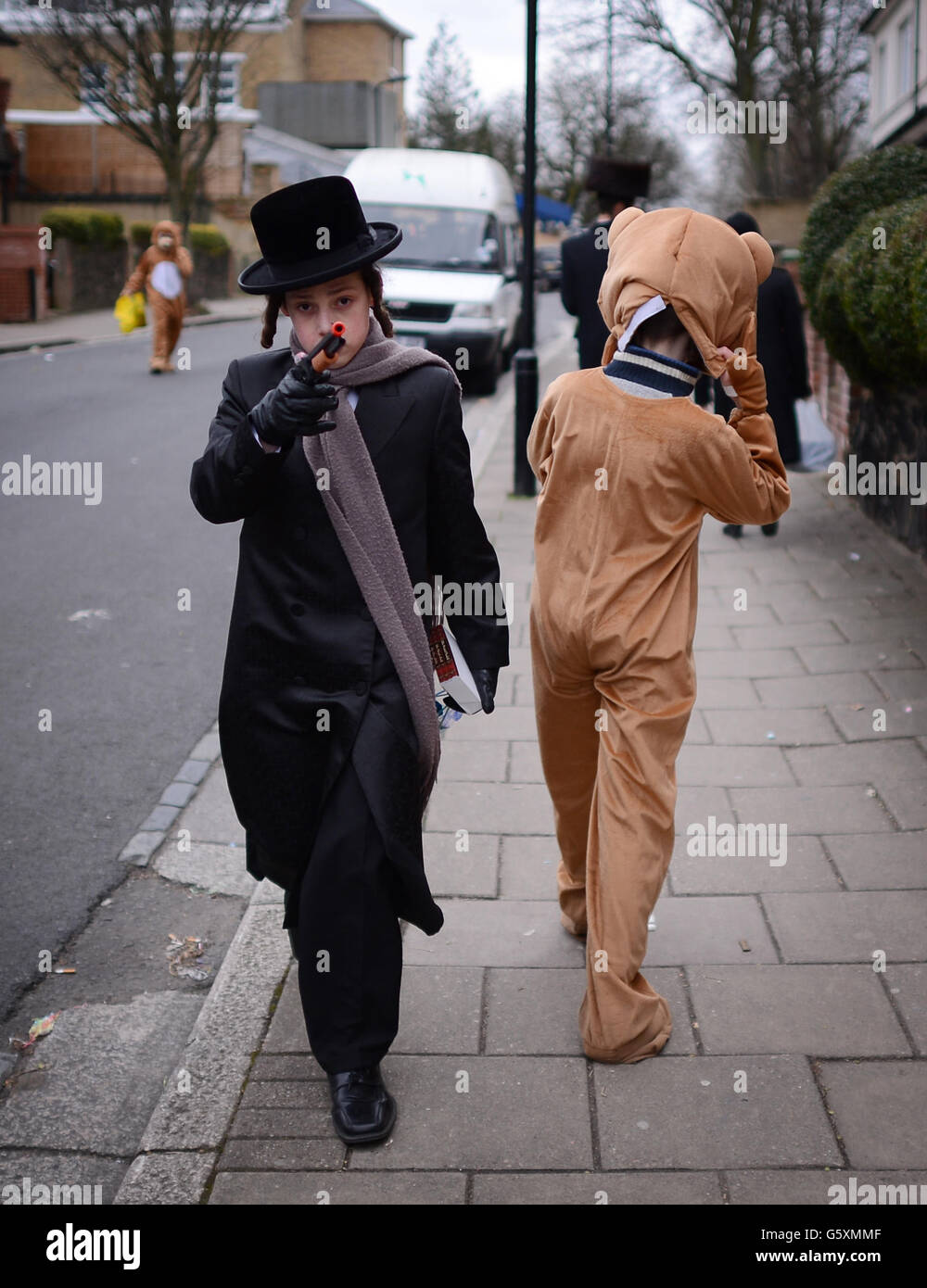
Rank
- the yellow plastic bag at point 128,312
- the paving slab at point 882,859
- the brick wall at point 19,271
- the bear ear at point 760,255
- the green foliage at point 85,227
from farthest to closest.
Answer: the green foliage at point 85,227, the brick wall at point 19,271, the yellow plastic bag at point 128,312, the paving slab at point 882,859, the bear ear at point 760,255

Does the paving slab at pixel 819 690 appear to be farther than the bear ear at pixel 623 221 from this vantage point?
Yes

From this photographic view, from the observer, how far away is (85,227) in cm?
2891

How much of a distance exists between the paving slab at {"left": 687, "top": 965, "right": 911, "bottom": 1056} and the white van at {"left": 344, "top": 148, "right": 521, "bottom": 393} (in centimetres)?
1256

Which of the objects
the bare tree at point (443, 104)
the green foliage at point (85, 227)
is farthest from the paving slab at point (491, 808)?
the bare tree at point (443, 104)

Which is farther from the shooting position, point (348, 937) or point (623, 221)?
point (623, 221)

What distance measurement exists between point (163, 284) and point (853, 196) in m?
9.45

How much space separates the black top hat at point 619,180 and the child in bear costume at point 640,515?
4.91m

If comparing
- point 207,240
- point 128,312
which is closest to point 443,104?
point 207,240

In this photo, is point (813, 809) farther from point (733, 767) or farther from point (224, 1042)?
point (224, 1042)

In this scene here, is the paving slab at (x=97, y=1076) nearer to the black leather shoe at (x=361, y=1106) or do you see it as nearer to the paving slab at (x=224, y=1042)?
the paving slab at (x=224, y=1042)

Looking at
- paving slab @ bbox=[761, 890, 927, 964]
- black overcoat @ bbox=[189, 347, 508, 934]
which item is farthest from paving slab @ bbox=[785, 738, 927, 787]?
black overcoat @ bbox=[189, 347, 508, 934]

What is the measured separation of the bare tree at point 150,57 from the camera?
32625mm

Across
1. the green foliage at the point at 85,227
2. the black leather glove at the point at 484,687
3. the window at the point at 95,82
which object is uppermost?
the window at the point at 95,82
